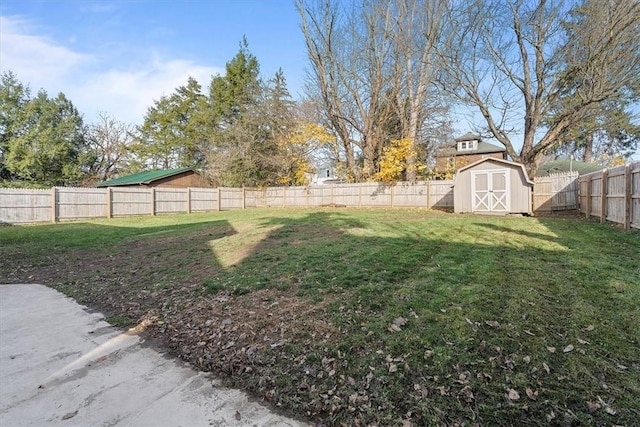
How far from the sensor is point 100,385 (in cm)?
246

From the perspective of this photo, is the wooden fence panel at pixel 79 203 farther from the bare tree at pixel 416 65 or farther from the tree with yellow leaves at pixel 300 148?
the bare tree at pixel 416 65

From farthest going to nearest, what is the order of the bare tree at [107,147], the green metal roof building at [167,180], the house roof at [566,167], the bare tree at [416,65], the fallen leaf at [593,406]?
the bare tree at [107,147] → the house roof at [566,167] → the green metal roof building at [167,180] → the bare tree at [416,65] → the fallen leaf at [593,406]

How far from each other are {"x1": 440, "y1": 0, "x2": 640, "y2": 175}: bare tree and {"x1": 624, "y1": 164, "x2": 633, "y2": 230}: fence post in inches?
241

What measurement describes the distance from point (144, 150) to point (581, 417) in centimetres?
3547

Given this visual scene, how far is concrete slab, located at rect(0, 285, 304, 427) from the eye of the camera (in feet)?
6.82

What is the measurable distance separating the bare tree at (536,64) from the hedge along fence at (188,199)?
4180mm

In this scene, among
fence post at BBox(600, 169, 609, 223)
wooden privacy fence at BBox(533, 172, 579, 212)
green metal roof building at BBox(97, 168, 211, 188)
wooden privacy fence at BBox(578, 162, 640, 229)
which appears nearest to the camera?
wooden privacy fence at BBox(578, 162, 640, 229)

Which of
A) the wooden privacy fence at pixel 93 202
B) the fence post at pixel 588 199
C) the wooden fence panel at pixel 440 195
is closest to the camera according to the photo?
the fence post at pixel 588 199

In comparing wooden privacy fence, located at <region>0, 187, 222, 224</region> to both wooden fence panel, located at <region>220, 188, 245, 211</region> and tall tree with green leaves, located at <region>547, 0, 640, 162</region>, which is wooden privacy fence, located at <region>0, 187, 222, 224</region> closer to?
wooden fence panel, located at <region>220, 188, 245, 211</region>

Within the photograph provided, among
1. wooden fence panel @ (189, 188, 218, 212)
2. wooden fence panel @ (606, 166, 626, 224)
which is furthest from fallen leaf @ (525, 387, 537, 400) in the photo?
wooden fence panel @ (189, 188, 218, 212)

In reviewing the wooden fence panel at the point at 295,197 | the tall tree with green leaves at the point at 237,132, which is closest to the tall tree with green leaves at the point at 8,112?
the tall tree with green leaves at the point at 237,132

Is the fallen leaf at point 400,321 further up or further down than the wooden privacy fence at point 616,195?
further down

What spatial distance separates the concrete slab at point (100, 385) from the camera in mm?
2078

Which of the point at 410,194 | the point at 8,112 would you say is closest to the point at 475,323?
the point at 410,194
